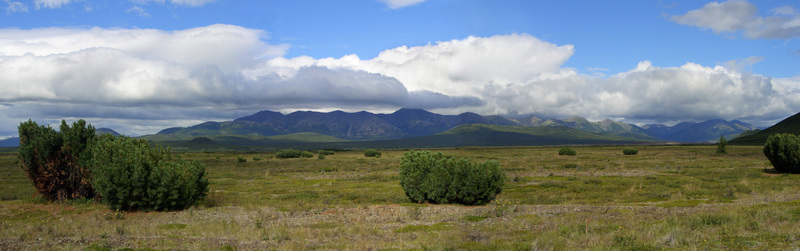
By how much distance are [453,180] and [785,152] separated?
38.3m

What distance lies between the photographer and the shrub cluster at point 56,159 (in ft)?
91.0

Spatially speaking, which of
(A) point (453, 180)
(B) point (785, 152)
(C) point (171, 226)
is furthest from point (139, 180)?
(B) point (785, 152)

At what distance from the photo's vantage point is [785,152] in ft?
140

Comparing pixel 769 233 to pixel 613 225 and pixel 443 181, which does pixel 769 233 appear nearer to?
pixel 613 225

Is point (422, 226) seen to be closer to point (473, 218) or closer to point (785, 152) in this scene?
point (473, 218)

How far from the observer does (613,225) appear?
16.4 m

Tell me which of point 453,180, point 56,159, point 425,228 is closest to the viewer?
point 425,228

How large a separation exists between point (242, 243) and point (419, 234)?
6136 mm

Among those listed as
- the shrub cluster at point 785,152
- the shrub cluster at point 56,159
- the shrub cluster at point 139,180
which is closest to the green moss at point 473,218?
the shrub cluster at point 139,180

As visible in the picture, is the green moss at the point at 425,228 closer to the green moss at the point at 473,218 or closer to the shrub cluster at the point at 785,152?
the green moss at the point at 473,218

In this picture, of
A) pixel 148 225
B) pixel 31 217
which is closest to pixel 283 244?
pixel 148 225

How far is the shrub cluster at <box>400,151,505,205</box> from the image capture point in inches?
1019

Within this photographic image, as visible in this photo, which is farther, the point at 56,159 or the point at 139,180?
the point at 56,159

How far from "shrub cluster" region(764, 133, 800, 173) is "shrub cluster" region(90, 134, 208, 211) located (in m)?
50.4
